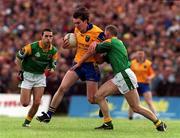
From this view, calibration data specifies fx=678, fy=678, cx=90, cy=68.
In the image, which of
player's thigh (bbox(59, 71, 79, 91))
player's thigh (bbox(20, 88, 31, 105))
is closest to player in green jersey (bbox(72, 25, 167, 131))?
player's thigh (bbox(59, 71, 79, 91))

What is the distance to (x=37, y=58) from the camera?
16.2 meters

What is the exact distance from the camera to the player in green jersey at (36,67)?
16.1 m

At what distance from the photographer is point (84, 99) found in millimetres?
27219

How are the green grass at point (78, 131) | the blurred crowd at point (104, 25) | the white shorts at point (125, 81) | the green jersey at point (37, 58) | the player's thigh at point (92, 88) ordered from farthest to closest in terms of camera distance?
the blurred crowd at point (104, 25)
the player's thigh at point (92, 88)
the green jersey at point (37, 58)
the white shorts at point (125, 81)
the green grass at point (78, 131)

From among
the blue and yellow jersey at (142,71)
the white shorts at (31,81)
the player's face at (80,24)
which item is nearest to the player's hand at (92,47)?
the player's face at (80,24)

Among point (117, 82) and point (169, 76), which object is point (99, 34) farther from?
point (169, 76)

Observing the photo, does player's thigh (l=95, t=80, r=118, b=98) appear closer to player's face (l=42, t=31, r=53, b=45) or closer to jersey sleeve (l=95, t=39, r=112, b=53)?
jersey sleeve (l=95, t=39, r=112, b=53)

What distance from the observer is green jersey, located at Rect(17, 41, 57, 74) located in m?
16.0

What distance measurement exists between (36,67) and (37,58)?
24cm

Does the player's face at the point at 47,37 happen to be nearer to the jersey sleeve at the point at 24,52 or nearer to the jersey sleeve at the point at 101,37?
the jersey sleeve at the point at 24,52

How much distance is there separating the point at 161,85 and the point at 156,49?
1461 millimetres

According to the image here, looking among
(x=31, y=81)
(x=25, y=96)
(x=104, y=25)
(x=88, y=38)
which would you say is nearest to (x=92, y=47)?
(x=88, y=38)

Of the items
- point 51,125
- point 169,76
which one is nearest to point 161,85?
point 169,76

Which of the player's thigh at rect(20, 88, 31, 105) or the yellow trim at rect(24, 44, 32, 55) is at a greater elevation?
the yellow trim at rect(24, 44, 32, 55)
